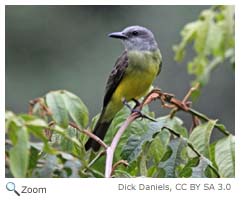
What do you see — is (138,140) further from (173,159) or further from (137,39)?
(137,39)

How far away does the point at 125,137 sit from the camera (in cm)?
168

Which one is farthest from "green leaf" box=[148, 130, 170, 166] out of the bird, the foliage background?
the bird

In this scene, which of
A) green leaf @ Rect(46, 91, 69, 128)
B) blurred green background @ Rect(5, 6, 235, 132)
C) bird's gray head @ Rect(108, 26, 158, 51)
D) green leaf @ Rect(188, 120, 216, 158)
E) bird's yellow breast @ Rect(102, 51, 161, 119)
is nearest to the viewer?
green leaf @ Rect(46, 91, 69, 128)

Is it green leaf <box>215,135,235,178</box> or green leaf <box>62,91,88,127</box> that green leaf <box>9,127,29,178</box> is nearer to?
green leaf <box>62,91,88,127</box>

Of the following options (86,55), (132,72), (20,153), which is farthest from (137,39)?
(86,55)

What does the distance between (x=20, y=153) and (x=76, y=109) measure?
0.22m

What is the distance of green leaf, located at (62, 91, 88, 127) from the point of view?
1370mm

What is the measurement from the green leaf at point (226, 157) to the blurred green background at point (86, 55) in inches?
90.6

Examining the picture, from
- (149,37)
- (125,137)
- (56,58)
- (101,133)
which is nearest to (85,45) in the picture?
(56,58)

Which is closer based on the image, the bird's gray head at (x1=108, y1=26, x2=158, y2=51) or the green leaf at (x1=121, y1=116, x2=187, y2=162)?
the green leaf at (x1=121, y1=116, x2=187, y2=162)

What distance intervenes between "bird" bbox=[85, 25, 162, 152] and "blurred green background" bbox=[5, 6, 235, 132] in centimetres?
141

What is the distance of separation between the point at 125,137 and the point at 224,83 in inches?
110
